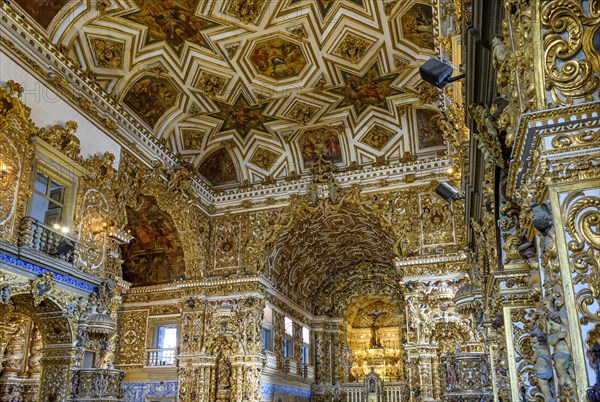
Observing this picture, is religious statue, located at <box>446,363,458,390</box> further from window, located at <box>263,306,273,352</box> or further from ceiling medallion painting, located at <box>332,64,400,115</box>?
window, located at <box>263,306,273,352</box>

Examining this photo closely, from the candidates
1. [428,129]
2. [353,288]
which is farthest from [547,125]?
[353,288]

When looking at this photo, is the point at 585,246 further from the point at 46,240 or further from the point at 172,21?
the point at 172,21

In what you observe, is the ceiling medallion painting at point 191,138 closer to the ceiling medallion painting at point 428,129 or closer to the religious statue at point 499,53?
the ceiling medallion painting at point 428,129

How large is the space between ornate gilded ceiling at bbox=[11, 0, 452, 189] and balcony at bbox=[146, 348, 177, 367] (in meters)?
5.89

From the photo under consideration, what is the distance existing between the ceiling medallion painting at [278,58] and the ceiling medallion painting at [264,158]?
11.5 ft

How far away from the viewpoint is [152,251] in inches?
752

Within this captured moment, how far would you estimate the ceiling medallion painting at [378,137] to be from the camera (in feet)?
58.5

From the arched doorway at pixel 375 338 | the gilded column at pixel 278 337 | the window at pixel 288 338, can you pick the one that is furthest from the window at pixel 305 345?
the gilded column at pixel 278 337

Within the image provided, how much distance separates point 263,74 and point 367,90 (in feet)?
10.1

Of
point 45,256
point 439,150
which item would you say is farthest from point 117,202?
point 439,150

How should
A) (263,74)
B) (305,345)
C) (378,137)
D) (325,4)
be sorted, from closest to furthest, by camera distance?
(325,4) → (263,74) → (378,137) → (305,345)

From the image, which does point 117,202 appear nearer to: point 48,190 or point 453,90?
point 48,190

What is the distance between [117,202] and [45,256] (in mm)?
3216

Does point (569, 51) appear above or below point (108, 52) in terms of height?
below
